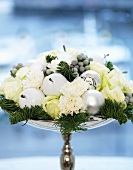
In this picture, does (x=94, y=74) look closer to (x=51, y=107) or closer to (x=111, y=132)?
(x=51, y=107)

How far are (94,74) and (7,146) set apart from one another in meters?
1.72

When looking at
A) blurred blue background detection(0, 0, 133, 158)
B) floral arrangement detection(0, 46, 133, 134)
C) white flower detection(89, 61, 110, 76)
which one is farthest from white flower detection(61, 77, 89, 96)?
blurred blue background detection(0, 0, 133, 158)

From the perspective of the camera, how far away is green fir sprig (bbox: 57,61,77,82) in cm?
110

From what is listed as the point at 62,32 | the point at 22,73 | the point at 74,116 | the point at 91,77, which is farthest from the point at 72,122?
the point at 62,32

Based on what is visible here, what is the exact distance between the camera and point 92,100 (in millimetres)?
1029

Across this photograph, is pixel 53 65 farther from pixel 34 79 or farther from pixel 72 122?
pixel 72 122

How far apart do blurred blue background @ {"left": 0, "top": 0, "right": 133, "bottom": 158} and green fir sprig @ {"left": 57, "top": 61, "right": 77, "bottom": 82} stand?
1.50 meters

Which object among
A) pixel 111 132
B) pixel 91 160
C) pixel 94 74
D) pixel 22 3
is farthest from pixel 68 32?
pixel 94 74

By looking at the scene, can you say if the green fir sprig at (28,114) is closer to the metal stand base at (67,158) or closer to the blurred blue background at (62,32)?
the metal stand base at (67,158)

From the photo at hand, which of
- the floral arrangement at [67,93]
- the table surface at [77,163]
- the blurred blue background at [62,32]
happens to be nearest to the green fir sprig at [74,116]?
the floral arrangement at [67,93]

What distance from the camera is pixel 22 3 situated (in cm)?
261

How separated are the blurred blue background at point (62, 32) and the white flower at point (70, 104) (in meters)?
1.60

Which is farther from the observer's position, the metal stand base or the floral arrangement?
the metal stand base

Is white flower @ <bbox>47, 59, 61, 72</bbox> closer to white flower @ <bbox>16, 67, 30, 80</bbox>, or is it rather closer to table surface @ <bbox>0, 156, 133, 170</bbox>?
white flower @ <bbox>16, 67, 30, 80</bbox>
